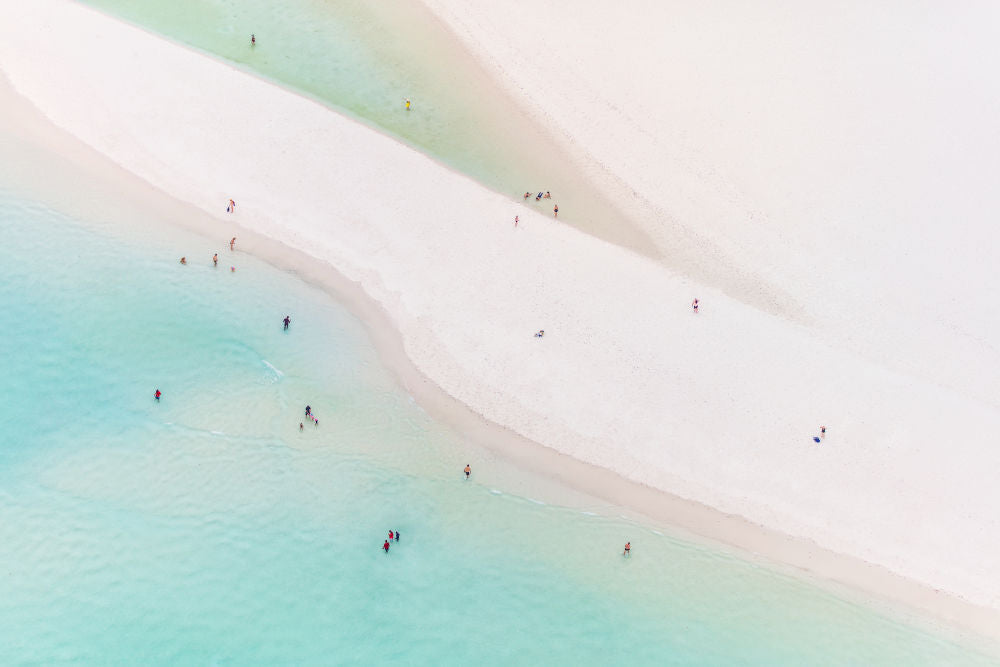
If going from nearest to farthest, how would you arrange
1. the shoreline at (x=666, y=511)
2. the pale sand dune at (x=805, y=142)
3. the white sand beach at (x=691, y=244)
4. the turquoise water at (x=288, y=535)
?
the turquoise water at (x=288, y=535) < the shoreline at (x=666, y=511) < the white sand beach at (x=691, y=244) < the pale sand dune at (x=805, y=142)

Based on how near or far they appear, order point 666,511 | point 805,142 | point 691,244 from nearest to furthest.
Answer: point 666,511 → point 691,244 → point 805,142

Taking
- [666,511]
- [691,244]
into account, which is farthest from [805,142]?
[666,511]

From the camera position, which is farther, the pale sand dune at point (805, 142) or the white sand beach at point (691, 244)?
the pale sand dune at point (805, 142)

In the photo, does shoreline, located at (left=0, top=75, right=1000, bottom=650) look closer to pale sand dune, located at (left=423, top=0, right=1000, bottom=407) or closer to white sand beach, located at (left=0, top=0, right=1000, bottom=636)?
white sand beach, located at (left=0, top=0, right=1000, bottom=636)

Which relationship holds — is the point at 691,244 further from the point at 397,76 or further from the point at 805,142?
the point at 397,76

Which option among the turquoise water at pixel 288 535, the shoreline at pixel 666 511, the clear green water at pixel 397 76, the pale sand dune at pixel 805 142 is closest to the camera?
the turquoise water at pixel 288 535

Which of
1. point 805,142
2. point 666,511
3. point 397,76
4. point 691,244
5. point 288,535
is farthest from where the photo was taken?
point 397,76

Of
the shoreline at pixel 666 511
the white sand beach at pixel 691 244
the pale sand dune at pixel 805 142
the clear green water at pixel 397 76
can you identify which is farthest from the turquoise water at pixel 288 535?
the pale sand dune at pixel 805 142

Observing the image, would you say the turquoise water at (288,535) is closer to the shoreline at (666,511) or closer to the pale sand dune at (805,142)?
the shoreline at (666,511)
